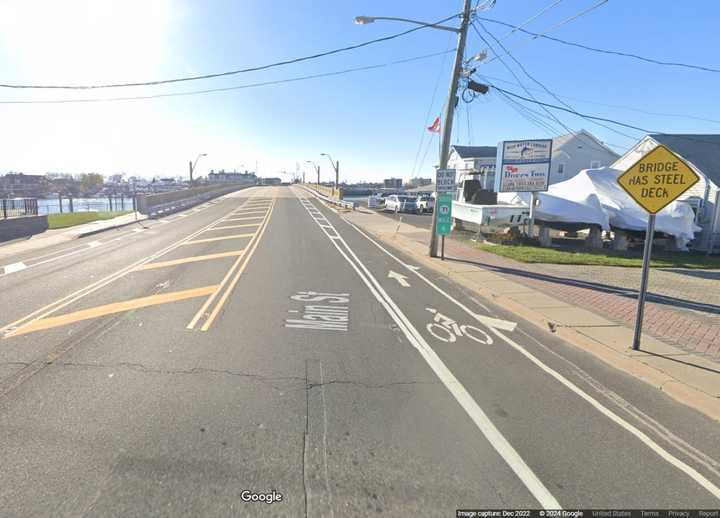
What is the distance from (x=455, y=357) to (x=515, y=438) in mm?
1833

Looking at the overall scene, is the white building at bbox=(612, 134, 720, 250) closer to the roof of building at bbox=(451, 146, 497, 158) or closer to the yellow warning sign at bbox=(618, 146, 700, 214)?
the yellow warning sign at bbox=(618, 146, 700, 214)

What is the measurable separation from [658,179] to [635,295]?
474cm

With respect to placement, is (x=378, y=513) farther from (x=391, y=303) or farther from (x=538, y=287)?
(x=538, y=287)

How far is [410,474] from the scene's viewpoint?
2918mm

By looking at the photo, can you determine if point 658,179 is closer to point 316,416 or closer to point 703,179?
point 316,416

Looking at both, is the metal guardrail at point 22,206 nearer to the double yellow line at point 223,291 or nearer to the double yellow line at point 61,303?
the double yellow line at point 61,303

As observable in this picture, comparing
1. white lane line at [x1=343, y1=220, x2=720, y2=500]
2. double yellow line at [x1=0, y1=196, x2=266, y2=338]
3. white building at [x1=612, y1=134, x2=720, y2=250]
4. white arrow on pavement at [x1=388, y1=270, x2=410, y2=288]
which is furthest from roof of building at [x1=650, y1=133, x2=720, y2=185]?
double yellow line at [x1=0, y1=196, x2=266, y2=338]

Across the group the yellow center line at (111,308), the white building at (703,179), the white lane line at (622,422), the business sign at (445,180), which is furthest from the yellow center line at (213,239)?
the white building at (703,179)

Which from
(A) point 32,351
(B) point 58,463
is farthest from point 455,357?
(A) point 32,351

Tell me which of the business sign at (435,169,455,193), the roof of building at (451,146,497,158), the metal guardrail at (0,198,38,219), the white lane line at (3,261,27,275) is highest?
the roof of building at (451,146,497,158)

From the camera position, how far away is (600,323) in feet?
21.7

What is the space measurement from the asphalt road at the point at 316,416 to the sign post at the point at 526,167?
38.8ft

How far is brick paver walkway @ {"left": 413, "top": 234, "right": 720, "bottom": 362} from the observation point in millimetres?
6234

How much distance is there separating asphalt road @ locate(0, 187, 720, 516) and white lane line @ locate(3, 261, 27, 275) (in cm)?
381
